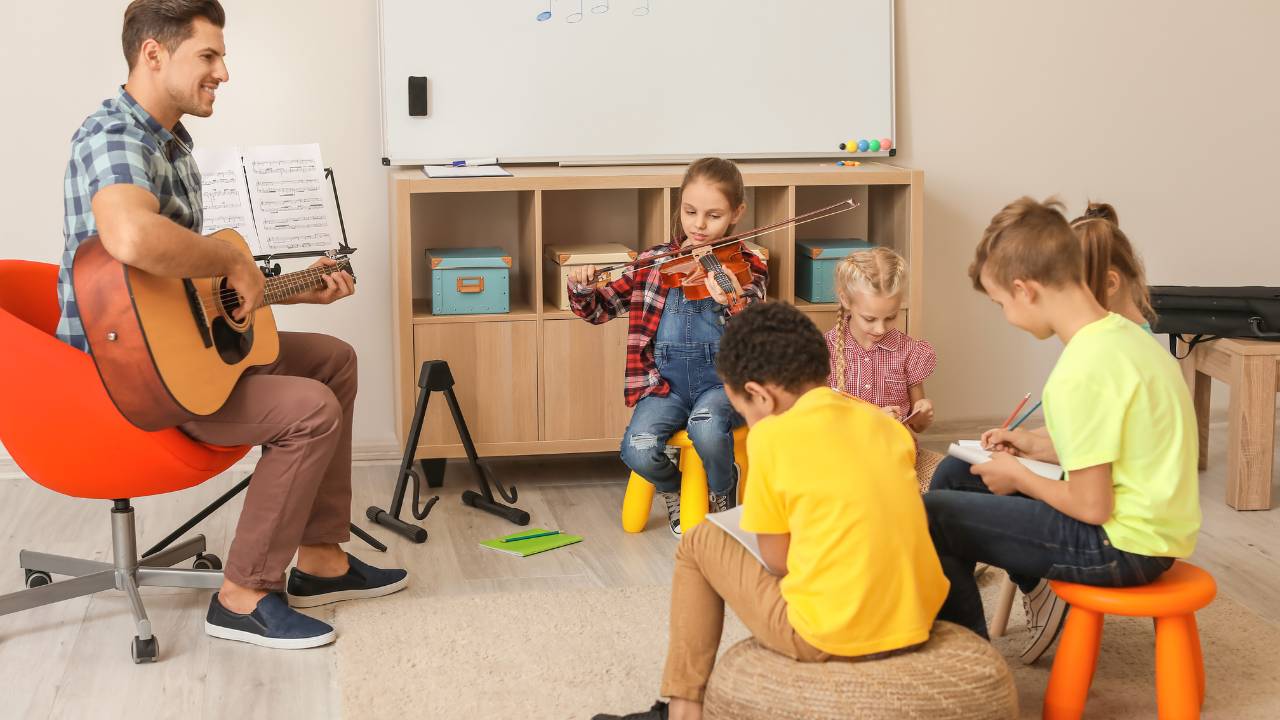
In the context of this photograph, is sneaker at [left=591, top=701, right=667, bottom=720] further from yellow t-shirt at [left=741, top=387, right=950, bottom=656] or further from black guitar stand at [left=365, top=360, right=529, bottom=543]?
black guitar stand at [left=365, top=360, right=529, bottom=543]

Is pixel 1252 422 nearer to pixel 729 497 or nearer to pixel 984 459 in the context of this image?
pixel 729 497

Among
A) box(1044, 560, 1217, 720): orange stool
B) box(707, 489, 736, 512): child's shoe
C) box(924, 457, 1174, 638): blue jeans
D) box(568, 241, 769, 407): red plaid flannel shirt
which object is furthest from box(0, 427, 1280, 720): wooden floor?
box(924, 457, 1174, 638): blue jeans

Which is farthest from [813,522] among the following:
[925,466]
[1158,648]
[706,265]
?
[706,265]

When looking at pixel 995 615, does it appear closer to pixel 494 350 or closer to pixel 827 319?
pixel 827 319

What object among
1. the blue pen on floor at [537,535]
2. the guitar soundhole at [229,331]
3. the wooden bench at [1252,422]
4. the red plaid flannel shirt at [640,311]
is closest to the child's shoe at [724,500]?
the red plaid flannel shirt at [640,311]

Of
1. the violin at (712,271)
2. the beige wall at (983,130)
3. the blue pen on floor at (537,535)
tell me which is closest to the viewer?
the violin at (712,271)

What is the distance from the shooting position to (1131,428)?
1.75m

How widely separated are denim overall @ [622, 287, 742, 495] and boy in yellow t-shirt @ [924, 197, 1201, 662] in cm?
87

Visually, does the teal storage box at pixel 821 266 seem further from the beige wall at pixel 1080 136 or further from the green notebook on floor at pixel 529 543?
the green notebook on floor at pixel 529 543

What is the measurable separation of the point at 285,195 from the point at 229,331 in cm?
43

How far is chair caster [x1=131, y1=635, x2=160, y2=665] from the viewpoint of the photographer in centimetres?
221

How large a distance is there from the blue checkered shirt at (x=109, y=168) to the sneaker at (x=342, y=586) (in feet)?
2.12

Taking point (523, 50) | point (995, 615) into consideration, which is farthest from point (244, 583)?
point (523, 50)

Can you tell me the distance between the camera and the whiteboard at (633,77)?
10.9 feet
